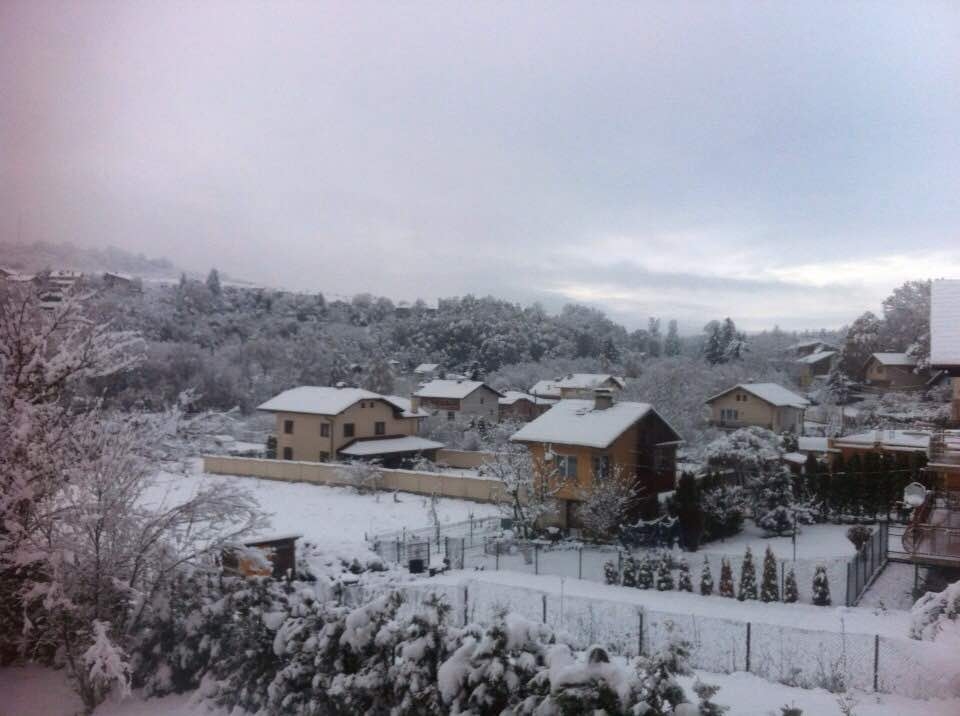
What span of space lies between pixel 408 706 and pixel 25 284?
4088mm

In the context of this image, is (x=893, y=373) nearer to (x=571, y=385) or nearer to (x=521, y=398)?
(x=571, y=385)

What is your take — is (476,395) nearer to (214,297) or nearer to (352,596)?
(214,297)

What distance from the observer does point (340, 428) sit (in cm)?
1756

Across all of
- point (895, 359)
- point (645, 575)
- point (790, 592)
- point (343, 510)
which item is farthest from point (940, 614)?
point (343, 510)

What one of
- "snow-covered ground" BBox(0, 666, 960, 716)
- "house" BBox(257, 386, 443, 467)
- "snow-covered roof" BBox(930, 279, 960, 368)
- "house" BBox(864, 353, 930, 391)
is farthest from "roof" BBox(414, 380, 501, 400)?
"snow-covered ground" BBox(0, 666, 960, 716)

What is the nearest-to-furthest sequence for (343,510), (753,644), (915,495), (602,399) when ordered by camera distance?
(753,644)
(915,495)
(602,399)
(343,510)

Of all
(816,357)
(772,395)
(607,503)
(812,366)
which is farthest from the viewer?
(812,366)

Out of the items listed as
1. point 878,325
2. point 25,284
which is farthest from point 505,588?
point 878,325

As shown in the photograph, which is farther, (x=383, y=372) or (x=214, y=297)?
(x=383, y=372)

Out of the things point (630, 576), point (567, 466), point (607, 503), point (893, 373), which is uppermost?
point (893, 373)

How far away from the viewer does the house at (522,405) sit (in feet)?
83.5

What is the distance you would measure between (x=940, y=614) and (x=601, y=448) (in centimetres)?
713

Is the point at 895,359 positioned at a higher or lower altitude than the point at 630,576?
higher

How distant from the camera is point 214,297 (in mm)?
23672
